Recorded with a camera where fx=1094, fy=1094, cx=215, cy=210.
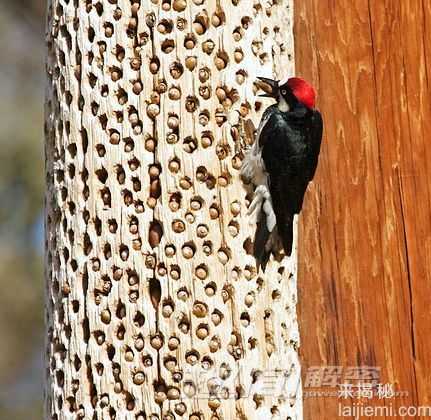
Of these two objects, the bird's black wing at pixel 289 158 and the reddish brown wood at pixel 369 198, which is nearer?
the bird's black wing at pixel 289 158

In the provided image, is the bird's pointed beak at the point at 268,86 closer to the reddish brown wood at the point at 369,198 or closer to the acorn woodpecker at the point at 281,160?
the acorn woodpecker at the point at 281,160

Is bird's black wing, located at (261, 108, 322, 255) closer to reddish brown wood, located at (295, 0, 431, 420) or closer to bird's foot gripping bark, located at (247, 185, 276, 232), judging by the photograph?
bird's foot gripping bark, located at (247, 185, 276, 232)

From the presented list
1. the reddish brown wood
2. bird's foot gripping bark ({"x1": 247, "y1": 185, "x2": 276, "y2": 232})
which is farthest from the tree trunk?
the reddish brown wood

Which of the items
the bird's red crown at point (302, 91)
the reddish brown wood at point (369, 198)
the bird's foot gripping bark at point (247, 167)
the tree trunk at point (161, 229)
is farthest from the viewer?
the reddish brown wood at point (369, 198)

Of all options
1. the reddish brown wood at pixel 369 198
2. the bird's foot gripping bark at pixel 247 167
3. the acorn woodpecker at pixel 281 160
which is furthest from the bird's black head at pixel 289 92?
the reddish brown wood at pixel 369 198

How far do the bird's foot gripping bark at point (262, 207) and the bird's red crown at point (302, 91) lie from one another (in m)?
0.32

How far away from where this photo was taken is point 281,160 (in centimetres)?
354

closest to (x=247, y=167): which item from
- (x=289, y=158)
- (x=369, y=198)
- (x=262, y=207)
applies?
(x=262, y=207)

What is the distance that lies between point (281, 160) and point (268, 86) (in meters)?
0.26

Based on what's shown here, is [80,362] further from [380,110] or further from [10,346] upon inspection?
[10,346]

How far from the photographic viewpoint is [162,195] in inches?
128

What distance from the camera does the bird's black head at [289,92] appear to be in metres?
3.40

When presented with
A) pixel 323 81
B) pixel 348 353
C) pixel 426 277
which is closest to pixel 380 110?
pixel 323 81

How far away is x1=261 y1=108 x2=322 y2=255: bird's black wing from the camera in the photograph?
3.44 metres
